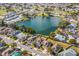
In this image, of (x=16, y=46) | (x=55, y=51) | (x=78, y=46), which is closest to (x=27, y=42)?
(x=16, y=46)

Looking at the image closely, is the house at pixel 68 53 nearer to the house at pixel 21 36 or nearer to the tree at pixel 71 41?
the tree at pixel 71 41

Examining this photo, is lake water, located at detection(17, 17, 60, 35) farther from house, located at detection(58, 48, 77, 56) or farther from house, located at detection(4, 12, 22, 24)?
house, located at detection(58, 48, 77, 56)

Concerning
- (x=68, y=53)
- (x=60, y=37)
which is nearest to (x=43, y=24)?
(x=60, y=37)

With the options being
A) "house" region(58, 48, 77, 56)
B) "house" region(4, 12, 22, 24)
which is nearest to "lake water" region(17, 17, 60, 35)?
"house" region(4, 12, 22, 24)

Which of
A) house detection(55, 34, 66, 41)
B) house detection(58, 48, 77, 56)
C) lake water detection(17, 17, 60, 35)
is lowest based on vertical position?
house detection(58, 48, 77, 56)

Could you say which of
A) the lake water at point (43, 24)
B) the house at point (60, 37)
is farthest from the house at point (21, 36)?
the house at point (60, 37)
